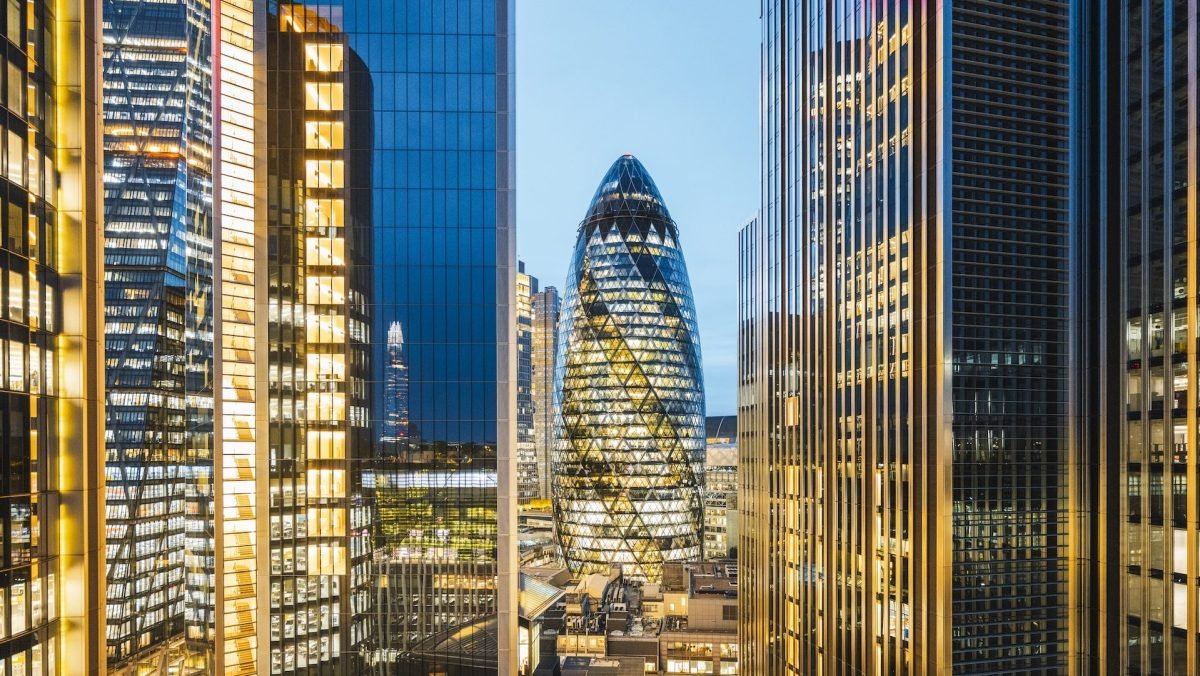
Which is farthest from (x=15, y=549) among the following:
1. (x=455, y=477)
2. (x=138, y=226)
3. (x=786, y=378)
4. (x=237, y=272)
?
(x=138, y=226)

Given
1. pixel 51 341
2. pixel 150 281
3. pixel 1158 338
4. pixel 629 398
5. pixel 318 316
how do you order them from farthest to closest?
pixel 629 398, pixel 150 281, pixel 318 316, pixel 1158 338, pixel 51 341

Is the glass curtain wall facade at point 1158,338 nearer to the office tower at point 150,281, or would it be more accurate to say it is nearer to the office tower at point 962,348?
the office tower at point 962,348

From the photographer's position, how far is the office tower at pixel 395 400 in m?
38.2

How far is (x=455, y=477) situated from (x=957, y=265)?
2941 centimetres

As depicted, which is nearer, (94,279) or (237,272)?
(94,279)

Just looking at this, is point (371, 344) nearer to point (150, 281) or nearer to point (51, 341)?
point (51, 341)

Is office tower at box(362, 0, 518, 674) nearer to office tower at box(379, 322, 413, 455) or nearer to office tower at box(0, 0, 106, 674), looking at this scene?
office tower at box(379, 322, 413, 455)

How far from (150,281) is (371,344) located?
3493cm

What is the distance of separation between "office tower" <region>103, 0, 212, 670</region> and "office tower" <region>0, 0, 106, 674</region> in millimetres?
39152

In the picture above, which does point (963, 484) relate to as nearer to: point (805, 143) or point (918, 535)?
point (918, 535)

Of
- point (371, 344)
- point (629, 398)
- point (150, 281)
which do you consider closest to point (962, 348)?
point (371, 344)

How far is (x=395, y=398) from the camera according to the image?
126 feet

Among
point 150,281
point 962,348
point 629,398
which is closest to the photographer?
point 962,348

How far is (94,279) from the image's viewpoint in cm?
2028
